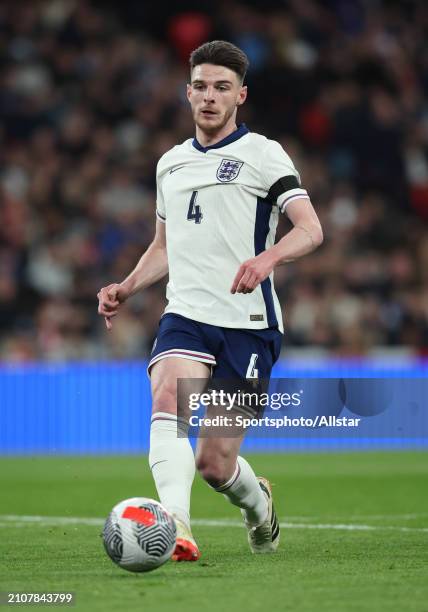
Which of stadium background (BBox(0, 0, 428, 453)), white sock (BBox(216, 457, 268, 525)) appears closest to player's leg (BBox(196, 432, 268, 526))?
white sock (BBox(216, 457, 268, 525))

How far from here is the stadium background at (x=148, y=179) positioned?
1578cm

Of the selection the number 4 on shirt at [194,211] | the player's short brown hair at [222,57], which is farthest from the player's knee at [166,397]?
the player's short brown hair at [222,57]

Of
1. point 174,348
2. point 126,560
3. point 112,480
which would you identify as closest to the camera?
point 126,560

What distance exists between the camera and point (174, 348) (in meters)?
6.33

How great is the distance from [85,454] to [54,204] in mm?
3819

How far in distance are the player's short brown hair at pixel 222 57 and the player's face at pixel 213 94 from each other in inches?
0.9

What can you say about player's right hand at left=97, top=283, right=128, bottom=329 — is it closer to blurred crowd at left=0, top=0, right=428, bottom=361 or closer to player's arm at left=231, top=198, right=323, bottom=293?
player's arm at left=231, top=198, right=323, bottom=293

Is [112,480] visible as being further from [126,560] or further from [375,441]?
[126,560]

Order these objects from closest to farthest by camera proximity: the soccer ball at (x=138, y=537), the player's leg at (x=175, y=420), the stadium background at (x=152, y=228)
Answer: the soccer ball at (x=138, y=537) → the player's leg at (x=175, y=420) → the stadium background at (x=152, y=228)

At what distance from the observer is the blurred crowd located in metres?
16.6

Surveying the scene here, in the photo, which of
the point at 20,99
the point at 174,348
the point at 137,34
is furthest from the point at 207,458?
the point at 137,34

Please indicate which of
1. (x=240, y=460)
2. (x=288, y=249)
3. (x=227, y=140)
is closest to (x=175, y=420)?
(x=240, y=460)

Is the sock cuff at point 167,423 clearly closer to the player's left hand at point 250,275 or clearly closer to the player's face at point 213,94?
the player's left hand at point 250,275

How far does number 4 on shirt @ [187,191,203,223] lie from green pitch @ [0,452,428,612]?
5.23ft
